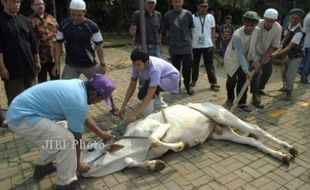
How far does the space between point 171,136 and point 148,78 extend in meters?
1.04

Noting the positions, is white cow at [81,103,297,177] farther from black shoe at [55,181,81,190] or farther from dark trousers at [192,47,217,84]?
dark trousers at [192,47,217,84]

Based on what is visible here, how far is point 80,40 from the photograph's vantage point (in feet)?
17.0

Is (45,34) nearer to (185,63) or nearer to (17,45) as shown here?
(17,45)

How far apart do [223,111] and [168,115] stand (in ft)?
2.56

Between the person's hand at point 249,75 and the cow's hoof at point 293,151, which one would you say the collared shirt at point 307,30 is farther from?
the cow's hoof at point 293,151

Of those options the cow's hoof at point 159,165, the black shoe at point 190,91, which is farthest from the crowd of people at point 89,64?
the cow's hoof at point 159,165

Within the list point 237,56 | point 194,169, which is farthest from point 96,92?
point 237,56

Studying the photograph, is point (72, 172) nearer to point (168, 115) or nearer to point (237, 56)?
point (168, 115)

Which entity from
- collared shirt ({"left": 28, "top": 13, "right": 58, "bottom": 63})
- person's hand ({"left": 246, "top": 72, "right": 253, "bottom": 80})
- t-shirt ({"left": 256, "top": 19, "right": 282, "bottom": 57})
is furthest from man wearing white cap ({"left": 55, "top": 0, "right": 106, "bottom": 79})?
t-shirt ({"left": 256, "top": 19, "right": 282, "bottom": 57})

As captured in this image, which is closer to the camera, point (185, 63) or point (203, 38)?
point (185, 63)

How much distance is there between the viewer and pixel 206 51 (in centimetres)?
717

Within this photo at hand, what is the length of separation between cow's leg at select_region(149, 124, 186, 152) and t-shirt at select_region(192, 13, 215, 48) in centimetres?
339

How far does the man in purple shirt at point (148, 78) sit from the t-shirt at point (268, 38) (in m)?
1.87

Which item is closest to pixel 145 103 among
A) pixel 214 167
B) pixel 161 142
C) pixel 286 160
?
pixel 161 142
